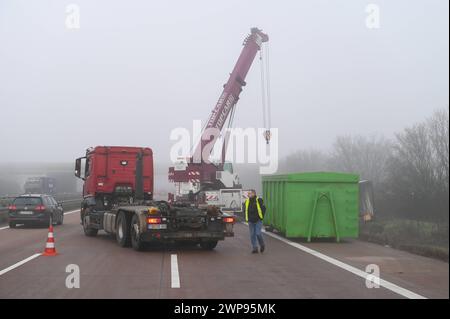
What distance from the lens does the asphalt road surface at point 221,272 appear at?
8703 millimetres

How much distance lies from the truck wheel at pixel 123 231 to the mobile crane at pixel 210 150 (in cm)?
983

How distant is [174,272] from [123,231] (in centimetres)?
491

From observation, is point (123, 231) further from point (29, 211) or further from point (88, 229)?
point (29, 211)

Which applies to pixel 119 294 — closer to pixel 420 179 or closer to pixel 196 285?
pixel 196 285

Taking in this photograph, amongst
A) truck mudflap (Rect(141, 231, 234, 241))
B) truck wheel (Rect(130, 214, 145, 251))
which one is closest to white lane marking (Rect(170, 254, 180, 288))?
truck mudflap (Rect(141, 231, 234, 241))

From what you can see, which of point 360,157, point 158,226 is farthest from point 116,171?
point 360,157

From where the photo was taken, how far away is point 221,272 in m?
10.8

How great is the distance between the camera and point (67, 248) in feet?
50.0

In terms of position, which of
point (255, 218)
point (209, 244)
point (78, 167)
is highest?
point (78, 167)

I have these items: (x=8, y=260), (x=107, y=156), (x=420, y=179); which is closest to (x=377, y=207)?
(x=420, y=179)

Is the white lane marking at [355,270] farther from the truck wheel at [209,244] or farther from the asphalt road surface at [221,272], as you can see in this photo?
the truck wheel at [209,244]

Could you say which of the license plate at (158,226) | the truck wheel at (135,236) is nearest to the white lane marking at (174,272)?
the license plate at (158,226)

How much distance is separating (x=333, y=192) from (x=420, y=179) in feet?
64.4

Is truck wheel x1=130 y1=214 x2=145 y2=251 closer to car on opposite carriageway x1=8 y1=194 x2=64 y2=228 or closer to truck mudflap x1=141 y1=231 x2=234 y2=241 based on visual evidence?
truck mudflap x1=141 y1=231 x2=234 y2=241
